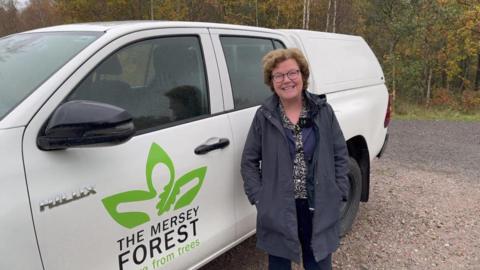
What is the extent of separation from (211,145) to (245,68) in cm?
75

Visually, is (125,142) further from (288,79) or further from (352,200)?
(352,200)

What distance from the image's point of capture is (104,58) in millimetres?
1915

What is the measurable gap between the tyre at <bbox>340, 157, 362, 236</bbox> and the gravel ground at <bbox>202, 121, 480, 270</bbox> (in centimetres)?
17

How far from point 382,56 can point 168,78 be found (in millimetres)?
26706

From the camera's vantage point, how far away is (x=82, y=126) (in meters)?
1.51

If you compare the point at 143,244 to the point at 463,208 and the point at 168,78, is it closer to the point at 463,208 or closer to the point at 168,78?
the point at 168,78

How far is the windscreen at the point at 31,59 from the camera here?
1.73 meters

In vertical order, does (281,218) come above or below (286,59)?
below

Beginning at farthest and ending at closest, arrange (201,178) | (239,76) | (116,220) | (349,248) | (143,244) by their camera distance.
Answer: (349,248) < (239,76) < (201,178) < (143,244) < (116,220)

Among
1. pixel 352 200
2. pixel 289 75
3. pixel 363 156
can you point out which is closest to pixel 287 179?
pixel 289 75

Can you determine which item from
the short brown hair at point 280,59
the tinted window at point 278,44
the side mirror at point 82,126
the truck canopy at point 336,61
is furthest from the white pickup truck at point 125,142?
the truck canopy at point 336,61

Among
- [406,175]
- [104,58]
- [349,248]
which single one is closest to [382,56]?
[406,175]

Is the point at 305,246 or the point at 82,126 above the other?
the point at 82,126

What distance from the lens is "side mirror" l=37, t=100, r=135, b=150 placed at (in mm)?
1506
